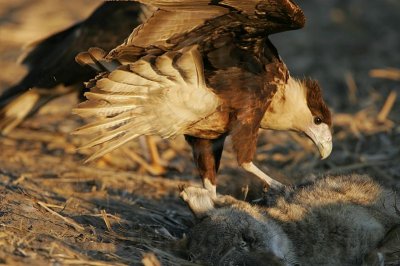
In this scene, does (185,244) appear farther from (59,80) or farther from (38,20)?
(38,20)

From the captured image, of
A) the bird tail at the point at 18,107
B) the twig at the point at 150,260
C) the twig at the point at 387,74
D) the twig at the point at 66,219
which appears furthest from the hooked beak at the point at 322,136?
the twig at the point at 387,74

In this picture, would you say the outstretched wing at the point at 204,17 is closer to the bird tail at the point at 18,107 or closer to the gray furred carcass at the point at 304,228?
the gray furred carcass at the point at 304,228

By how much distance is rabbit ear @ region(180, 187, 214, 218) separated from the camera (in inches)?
184

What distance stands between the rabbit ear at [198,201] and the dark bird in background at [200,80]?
2.56 ft

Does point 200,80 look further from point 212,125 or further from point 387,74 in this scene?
point 387,74

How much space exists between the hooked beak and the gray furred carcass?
102 centimetres

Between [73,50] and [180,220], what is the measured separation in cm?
182

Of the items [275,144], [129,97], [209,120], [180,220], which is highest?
[129,97]

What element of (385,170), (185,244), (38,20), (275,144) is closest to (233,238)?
(185,244)

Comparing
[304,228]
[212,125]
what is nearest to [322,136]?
[212,125]

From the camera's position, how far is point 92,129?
5.36m

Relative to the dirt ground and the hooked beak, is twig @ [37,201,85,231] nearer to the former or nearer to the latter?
the dirt ground

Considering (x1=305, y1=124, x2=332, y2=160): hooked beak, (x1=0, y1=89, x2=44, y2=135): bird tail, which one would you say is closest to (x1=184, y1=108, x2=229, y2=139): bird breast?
(x1=305, y1=124, x2=332, y2=160): hooked beak

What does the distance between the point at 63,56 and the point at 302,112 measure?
6.26ft
